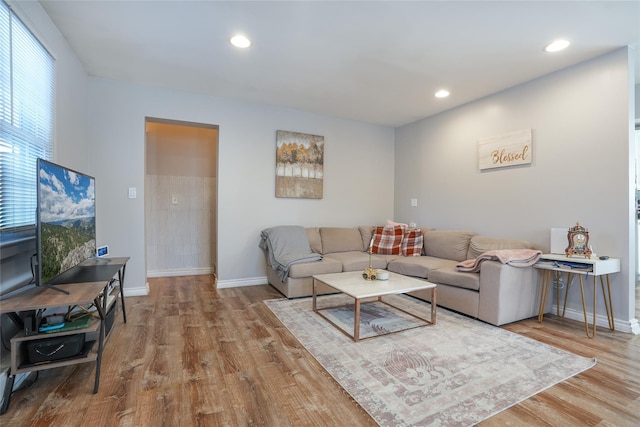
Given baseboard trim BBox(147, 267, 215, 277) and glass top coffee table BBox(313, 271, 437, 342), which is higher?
glass top coffee table BBox(313, 271, 437, 342)

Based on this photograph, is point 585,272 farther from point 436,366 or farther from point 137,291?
point 137,291

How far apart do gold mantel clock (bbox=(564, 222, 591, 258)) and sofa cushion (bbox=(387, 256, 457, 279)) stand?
3.46 ft

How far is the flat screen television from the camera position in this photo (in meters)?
1.60

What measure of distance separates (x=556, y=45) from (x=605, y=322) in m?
2.51

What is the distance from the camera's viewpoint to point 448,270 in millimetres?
3123

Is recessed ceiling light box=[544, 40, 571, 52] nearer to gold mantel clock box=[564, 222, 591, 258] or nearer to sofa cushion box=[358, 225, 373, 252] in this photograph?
gold mantel clock box=[564, 222, 591, 258]

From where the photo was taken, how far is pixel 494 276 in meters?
2.67

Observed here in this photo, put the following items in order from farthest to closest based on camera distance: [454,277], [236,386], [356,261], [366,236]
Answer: [366,236], [356,261], [454,277], [236,386]

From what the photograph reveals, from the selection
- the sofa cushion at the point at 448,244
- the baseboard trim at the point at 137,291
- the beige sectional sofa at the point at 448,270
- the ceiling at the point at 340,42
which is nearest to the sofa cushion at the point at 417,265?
the beige sectional sofa at the point at 448,270

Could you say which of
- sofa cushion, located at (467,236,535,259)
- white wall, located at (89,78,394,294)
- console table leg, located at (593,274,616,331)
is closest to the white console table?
console table leg, located at (593,274,616,331)

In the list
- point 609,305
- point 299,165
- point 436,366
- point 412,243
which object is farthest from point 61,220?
point 609,305

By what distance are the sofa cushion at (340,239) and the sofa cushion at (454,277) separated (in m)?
1.40

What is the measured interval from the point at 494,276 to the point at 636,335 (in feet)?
4.09

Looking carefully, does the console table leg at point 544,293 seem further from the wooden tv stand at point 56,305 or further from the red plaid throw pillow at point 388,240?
the wooden tv stand at point 56,305
